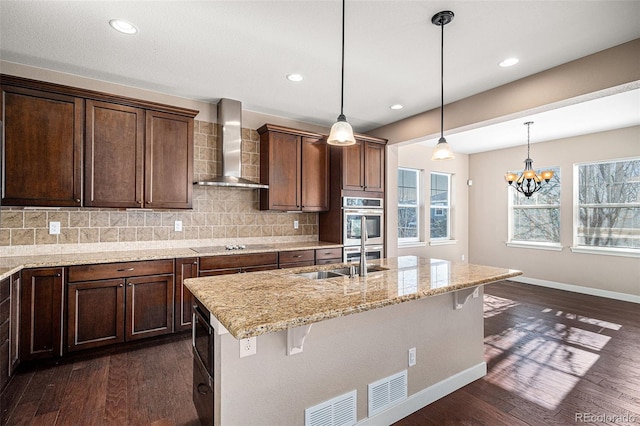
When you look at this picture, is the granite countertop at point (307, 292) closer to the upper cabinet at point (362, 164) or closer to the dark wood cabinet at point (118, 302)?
the dark wood cabinet at point (118, 302)

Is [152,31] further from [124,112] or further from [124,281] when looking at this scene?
[124,281]

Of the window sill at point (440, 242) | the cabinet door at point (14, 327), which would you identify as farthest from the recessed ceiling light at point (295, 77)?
the window sill at point (440, 242)

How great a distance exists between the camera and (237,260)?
11.6 ft

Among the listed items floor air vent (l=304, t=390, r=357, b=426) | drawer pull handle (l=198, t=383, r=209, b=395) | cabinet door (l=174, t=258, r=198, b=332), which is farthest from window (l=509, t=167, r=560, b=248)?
drawer pull handle (l=198, t=383, r=209, b=395)

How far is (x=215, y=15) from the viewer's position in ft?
7.27

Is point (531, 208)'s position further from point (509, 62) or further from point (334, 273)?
point (334, 273)

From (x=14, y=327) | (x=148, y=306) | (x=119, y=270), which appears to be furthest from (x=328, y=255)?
(x=14, y=327)

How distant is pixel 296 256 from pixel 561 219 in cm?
491

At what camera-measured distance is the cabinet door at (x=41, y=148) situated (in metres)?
2.67

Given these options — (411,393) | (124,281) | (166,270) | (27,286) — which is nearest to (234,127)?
(166,270)

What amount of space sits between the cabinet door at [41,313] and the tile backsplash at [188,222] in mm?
569

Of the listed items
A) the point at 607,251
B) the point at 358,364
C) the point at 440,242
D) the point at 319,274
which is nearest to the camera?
the point at 358,364

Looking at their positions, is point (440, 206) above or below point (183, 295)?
above

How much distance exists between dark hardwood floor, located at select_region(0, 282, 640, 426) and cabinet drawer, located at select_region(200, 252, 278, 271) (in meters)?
0.79
